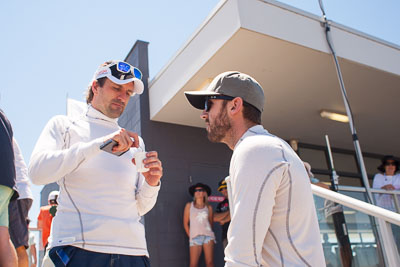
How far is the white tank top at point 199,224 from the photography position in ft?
21.9

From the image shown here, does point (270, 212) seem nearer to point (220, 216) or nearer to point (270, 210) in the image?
point (270, 210)

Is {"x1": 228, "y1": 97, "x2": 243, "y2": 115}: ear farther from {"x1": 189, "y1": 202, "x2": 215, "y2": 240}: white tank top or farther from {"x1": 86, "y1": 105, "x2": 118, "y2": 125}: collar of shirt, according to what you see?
{"x1": 189, "y1": 202, "x2": 215, "y2": 240}: white tank top

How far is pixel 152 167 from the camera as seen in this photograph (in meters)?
2.11

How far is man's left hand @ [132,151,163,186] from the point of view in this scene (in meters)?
2.09

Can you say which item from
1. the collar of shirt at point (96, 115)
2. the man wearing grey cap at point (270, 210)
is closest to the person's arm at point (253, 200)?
the man wearing grey cap at point (270, 210)

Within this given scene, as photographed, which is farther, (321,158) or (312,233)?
(321,158)

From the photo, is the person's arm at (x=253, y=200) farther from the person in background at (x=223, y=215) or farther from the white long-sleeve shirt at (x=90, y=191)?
the person in background at (x=223, y=215)

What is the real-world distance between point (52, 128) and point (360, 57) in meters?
5.27

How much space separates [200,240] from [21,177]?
454cm

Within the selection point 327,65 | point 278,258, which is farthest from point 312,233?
point 327,65

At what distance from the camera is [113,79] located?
234 cm

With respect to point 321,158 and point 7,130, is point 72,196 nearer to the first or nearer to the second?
point 7,130

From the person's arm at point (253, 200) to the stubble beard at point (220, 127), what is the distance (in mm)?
334

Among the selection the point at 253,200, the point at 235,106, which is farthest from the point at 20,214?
the point at 253,200
